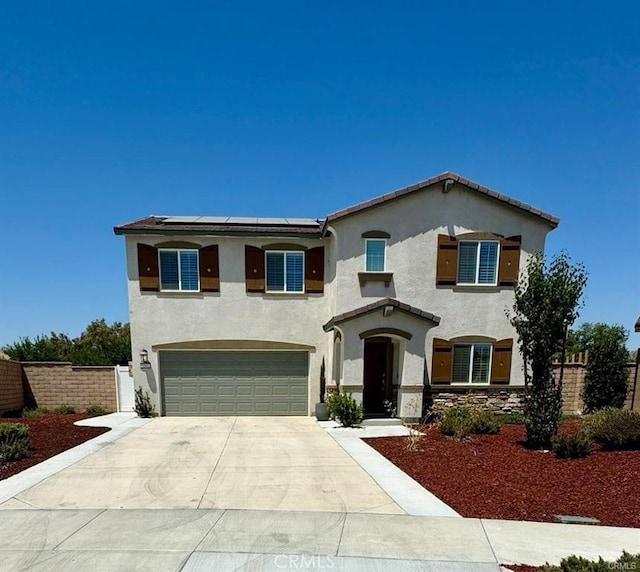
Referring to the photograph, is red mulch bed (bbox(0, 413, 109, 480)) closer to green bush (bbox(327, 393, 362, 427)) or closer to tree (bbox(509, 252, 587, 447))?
green bush (bbox(327, 393, 362, 427))

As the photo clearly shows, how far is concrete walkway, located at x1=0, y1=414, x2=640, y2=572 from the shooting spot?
13.7 ft

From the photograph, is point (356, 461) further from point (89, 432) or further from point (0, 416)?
point (0, 416)

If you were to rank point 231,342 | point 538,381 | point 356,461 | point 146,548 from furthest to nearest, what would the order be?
point 231,342 < point 538,381 < point 356,461 < point 146,548

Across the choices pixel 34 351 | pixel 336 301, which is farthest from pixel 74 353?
pixel 336 301

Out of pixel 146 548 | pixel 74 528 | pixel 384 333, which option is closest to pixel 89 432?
pixel 74 528

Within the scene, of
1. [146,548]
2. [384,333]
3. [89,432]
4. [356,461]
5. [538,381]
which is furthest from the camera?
[384,333]

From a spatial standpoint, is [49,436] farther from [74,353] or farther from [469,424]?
[469,424]

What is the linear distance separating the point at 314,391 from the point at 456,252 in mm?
6948

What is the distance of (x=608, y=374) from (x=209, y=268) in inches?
572

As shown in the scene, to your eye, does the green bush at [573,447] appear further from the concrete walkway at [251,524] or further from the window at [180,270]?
the window at [180,270]

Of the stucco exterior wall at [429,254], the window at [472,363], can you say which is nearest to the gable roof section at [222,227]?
the stucco exterior wall at [429,254]

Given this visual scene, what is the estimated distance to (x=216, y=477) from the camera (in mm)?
6902

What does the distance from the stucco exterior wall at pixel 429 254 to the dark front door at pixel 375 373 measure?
151cm

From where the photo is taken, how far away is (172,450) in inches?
346
